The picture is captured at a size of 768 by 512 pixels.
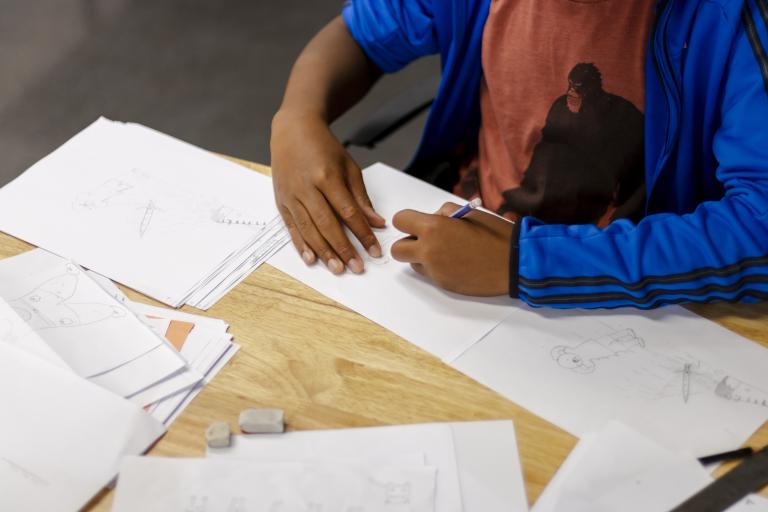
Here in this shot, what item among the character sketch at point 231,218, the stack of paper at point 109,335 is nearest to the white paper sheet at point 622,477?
the stack of paper at point 109,335

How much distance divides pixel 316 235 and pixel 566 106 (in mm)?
368

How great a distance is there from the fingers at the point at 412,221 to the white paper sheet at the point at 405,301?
32mm

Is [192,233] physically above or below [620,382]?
above

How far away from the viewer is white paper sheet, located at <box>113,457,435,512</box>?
673 millimetres

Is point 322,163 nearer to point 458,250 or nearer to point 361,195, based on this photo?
point 361,195

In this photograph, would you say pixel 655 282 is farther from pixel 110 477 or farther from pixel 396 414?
pixel 110 477

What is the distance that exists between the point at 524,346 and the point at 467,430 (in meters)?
0.12

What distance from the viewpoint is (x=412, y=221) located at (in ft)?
2.96

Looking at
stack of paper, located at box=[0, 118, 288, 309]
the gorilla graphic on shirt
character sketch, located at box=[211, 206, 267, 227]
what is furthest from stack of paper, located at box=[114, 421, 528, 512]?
the gorilla graphic on shirt

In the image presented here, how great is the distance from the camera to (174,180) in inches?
39.7

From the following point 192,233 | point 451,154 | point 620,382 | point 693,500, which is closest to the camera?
point 693,500

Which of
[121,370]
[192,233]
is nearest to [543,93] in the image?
[192,233]

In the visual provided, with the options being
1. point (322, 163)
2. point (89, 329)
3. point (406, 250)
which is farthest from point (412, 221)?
point (89, 329)

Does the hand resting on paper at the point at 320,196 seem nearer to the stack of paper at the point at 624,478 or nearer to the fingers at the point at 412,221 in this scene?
the fingers at the point at 412,221
